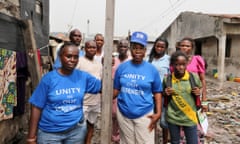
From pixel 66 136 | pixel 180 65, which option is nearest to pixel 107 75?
pixel 66 136

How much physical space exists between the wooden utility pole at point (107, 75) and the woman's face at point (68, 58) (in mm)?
309

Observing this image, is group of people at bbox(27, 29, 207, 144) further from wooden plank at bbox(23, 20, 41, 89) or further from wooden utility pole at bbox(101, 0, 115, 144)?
wooden plank at bbox(23, 20, 41, 89)

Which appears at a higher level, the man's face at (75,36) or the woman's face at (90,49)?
the man's face at (75,36)

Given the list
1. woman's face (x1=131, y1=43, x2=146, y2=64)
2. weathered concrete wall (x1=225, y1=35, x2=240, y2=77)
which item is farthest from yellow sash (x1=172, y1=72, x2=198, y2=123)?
weathered concrete wall (x1=225, y1=35, x2=240, y2=77)

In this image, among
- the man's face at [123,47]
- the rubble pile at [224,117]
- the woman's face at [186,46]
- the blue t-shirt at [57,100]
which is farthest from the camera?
the rubble pile at [224,117]

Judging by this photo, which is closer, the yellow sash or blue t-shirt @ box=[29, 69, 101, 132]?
blue t-shirt @ box=[29, 69, 101, 132]

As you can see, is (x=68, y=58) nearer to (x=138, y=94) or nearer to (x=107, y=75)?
(x=107, y=75)

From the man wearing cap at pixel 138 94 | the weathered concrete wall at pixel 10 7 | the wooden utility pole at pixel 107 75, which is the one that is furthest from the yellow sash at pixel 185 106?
the weathered concrete wall at pixel 10 7

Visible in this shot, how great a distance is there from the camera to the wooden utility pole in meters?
2.15

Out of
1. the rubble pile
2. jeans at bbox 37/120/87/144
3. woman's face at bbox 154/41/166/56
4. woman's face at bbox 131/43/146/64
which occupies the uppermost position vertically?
woman's face at bbox 154/41/166/56

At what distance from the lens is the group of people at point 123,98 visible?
1.98m

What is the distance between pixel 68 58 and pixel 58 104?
1.28ft

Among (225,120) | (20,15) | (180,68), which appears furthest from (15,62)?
(225,120)

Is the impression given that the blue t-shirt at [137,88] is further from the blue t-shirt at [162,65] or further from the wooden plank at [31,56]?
the wooden plank at [31,56]
